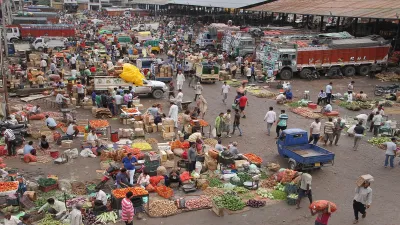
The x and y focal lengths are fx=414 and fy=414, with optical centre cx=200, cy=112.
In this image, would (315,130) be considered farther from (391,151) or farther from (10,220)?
(10,220)

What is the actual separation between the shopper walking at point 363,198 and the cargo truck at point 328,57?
2047 centimetres

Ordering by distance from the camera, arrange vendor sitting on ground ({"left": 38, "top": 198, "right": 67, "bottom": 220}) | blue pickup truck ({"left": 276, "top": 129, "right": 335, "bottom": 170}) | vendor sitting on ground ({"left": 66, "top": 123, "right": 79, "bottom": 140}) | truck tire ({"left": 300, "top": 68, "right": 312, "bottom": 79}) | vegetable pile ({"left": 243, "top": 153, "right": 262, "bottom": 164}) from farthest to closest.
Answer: truck tire ({"left": 300, "top": 68, "right": 312, "bottom": 79}) < vendor sitting on ground ({"left": 66, "top": 123, "right": 79, "bottom": 140}) < vegetable pile ({"left": 243, "top": 153, "right": 262, "bottom": 164}) < blue pickup truck ({"left": 276, "top": 129, "right": 335, "bottom": 170}) < vendor sitting on ground ({"left": 38, "top": 198, "right": 67, "bottom": 220})

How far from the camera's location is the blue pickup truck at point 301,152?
46.6 feet

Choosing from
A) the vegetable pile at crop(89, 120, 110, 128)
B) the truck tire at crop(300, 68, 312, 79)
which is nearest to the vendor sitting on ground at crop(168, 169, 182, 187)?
the vegetable pile at crop(89, 120, 110, 128)

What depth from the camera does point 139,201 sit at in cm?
1156

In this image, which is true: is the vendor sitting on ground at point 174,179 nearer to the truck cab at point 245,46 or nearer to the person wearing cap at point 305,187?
the person wearing cap at point 305,187

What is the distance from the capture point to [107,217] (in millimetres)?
11188

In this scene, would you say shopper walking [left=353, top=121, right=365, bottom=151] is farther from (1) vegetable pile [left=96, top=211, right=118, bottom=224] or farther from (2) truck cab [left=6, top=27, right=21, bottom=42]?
(2) truck cab [left=6, top=27, right=21, bottom=42]

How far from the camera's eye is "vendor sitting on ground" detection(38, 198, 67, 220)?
36.1 feet

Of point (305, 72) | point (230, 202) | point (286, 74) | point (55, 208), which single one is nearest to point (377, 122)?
point (230, 202)

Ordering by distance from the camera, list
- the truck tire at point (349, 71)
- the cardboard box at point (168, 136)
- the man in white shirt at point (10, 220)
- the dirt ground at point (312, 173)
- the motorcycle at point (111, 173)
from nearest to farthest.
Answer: the man in white shirt at point (10, 220) < the dirt ground at point (312, 173) < the motorcycle at point (111, 173) < the cardboard box at point (168, 136) < the truck tire at point (349, 71)

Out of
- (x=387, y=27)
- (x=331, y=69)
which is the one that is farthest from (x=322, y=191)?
(x=387, y=27)

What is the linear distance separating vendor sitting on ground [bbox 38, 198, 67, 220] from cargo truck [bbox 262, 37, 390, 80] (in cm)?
2243

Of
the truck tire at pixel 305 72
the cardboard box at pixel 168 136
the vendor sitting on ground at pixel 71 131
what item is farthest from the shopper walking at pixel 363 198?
the truck tire at pixel 305 72
